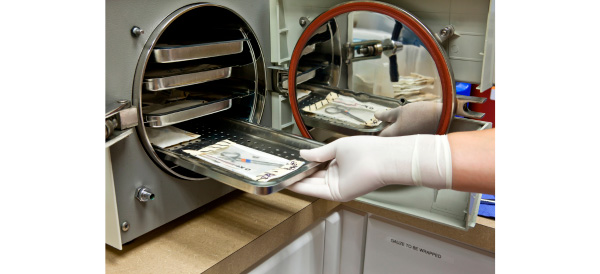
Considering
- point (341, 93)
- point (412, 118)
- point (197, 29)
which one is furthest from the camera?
point (197, 29)

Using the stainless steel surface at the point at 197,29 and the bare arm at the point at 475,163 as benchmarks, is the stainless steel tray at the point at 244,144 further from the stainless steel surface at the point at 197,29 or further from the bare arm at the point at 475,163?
the bare arm at the point at 475,163

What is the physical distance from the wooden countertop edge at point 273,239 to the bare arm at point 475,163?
470 mm

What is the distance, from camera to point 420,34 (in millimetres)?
1076

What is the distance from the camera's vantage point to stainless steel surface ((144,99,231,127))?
114 centimetres

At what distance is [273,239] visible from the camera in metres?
1.23

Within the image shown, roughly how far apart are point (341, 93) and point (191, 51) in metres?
0.42

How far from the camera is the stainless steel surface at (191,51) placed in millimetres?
1084

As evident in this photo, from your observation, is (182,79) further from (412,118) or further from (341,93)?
(412,118)

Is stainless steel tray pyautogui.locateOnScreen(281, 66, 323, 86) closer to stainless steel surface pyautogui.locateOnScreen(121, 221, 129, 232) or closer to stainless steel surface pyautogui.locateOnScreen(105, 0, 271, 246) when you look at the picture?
stainless steel surface pyautogui.locateOnScreen(105, 0, 271, 246)

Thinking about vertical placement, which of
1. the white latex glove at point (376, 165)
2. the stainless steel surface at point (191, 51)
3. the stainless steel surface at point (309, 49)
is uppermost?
the stainless steel surface at point (309, 49)

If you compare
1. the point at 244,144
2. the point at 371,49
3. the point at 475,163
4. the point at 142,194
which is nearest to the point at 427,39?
the point at 371,49

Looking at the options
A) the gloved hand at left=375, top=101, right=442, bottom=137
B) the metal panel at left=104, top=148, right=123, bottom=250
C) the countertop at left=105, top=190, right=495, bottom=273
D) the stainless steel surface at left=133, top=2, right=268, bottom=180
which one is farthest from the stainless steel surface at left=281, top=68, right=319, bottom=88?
the metal panel at left=104, top=148, right=123, bottom=250

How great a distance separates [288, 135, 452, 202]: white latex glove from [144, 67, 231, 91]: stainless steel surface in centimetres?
34

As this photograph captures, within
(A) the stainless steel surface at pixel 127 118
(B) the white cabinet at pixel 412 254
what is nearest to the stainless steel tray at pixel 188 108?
(A) the stainless steel surface at pixel 127 118
